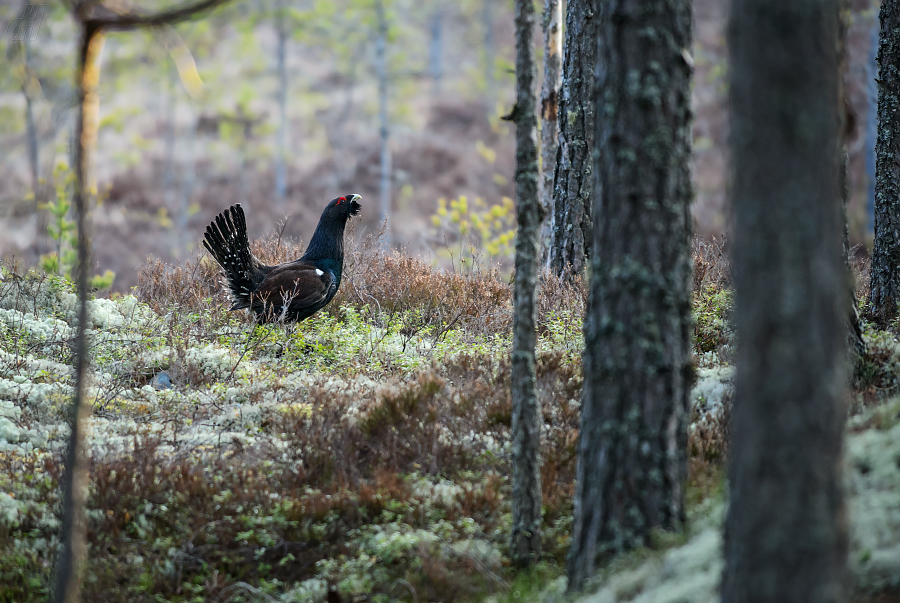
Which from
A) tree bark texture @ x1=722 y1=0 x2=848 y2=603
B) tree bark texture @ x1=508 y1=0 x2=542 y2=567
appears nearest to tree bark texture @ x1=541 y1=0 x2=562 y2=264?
tree bark texture @ x1=508 y1=0 x2=542 y2=567

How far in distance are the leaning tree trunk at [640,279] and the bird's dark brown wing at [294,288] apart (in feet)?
17.4

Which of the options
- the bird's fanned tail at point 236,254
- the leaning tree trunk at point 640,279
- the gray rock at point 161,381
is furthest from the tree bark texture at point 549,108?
the leaning tree trunk at point 640,279

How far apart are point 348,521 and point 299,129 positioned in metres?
35.1

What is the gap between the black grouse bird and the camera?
8000mm

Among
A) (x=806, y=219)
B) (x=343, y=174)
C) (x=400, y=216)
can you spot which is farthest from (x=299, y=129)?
(x=806, y=219)

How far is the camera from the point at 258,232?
96.4 ft

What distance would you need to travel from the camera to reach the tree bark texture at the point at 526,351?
12.0ft

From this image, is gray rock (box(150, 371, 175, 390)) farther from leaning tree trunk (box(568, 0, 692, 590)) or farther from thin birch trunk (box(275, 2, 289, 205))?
thin birch trunk (box(275, 2, 289, 205))

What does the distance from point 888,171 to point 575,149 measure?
317 centimetres

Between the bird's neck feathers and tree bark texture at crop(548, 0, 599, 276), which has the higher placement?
tree bark texture at crop(548, 0, 599, 276)

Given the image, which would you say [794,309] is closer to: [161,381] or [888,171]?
[161,381]

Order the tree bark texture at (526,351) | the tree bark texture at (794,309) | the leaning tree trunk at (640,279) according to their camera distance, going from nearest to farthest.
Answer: the tree bark texture at (794,309)
the leaning tree trunk at (640,279)
the tree bark texture at (526,351)

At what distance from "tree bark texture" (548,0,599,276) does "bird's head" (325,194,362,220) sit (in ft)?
8.25

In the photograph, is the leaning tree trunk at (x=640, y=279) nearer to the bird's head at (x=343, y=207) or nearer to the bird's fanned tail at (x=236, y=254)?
the bird's head at (x=343, y=207)
